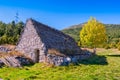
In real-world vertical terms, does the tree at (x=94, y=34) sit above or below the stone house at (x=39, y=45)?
above

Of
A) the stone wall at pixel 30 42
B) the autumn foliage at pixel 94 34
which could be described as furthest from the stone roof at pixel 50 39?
the autumn foliage at pixel 94 34

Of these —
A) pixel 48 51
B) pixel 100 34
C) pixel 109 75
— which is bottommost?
pixel 109 75

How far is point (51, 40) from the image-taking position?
37.8m

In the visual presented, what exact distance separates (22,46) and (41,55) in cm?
406

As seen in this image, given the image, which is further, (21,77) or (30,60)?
(30,60)

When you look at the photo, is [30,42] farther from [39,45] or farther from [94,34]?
[94,34]

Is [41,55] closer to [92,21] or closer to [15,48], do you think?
[15,48]

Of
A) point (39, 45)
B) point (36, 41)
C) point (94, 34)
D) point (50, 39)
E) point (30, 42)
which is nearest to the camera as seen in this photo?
point (39, 45)

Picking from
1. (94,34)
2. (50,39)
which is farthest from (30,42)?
(94,34)

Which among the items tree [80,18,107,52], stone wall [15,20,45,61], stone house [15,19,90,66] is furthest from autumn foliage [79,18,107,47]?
stone wall [15,20,45,61]

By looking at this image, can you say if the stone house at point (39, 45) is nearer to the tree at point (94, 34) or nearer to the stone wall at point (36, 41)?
the stone wall at point (36, 41)

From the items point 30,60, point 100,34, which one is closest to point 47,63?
point 30,60

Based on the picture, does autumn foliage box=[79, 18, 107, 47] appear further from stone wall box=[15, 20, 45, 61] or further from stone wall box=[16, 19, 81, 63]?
stone wall box=[15, 20, 45, 61]

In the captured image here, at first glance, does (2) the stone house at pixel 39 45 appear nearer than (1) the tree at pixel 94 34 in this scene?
Yes
